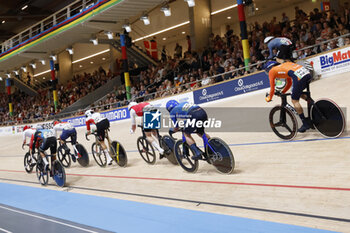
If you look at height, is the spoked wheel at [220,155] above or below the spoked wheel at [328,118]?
below

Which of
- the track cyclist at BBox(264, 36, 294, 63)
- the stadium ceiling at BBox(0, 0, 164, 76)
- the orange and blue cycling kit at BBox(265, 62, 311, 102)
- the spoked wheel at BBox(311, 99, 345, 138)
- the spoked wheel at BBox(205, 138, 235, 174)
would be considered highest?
the stadium ceiling at BBox(0, 0, 164, 76)

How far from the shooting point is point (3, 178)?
969cm

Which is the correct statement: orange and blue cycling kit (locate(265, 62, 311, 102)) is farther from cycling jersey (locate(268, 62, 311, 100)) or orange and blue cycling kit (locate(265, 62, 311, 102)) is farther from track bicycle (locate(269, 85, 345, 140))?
track bicycle (locate(269, 85, 345, 140))

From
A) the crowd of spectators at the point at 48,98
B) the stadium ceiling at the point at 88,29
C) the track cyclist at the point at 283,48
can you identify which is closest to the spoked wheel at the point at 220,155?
the track cyclist at the point at 283,48

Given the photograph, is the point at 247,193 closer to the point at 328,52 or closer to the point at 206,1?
the point at 328,52

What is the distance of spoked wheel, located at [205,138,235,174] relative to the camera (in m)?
4.61

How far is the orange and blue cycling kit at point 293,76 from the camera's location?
4793mm

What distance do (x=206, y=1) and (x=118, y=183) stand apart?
1469 cm

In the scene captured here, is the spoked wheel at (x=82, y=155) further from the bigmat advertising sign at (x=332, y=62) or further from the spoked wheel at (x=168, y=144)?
the bigmat advertising sign at (x=332, y=62)

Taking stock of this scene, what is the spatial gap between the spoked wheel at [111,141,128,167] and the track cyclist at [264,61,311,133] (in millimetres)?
3504

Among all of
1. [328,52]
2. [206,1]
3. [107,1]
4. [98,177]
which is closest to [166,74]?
[107,1]

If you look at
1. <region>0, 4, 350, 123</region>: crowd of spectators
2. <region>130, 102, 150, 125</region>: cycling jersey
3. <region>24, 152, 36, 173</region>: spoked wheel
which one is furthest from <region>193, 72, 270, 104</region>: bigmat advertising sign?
<region>24, 152, 36, 173</region>: spoked wheel

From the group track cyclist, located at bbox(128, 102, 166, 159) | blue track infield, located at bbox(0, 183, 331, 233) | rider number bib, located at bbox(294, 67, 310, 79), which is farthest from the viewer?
track cyclist, located at bbox(128, 102, 166, 159)

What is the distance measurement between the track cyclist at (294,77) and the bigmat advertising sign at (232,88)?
Answer: 5.31m
